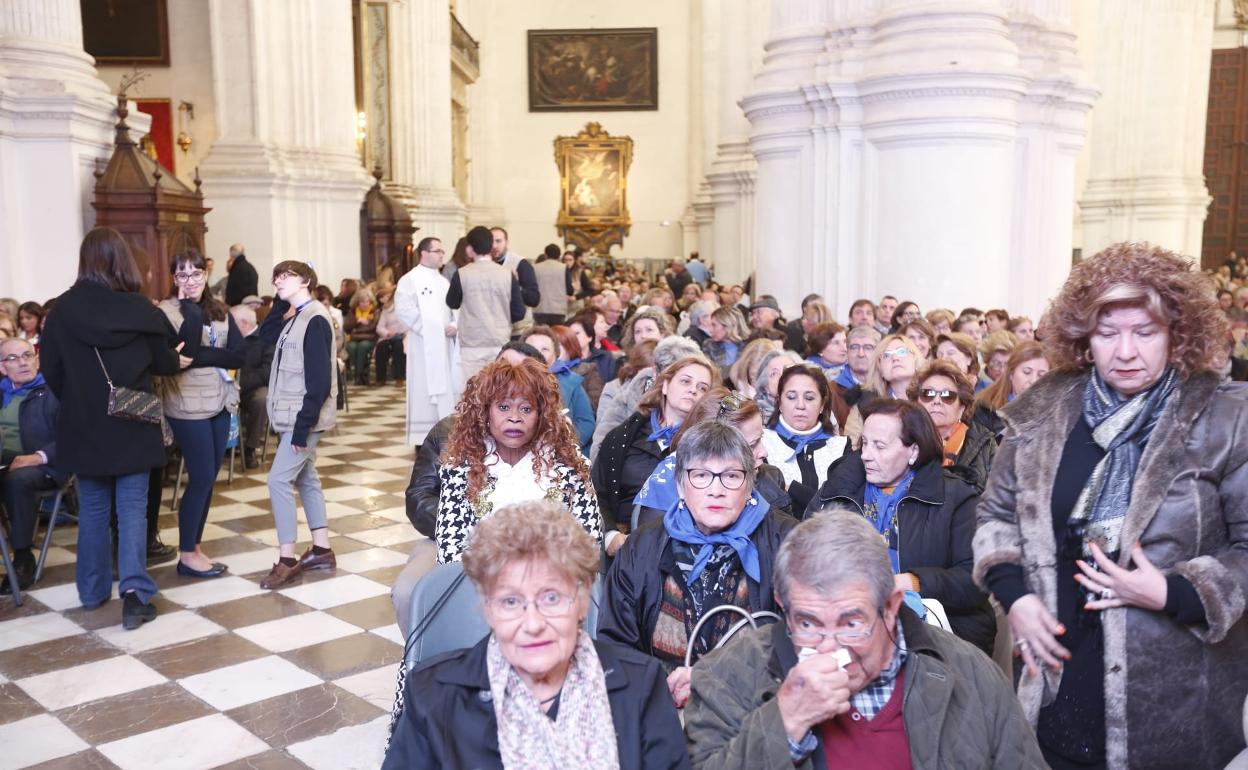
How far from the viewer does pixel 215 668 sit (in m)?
4.54

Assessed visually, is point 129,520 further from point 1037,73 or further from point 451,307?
point 1037,73

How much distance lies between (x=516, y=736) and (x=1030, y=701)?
1.18 m

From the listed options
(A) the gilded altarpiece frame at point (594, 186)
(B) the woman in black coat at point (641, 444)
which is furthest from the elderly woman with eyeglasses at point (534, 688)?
(A) the gilded altarpiece frame at point (594, 186)

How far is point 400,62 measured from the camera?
66.1 feet

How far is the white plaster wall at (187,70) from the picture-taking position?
616 inches

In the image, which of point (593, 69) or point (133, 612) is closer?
point (133, 612)

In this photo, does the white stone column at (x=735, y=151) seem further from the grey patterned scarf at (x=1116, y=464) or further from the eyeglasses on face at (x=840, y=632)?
the eyeglasses on face at (x=840, y=632)

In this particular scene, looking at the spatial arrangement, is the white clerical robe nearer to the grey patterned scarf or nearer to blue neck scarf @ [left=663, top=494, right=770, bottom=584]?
blue neck scarf @ [left=663, top=494, right=770, bottom=584]

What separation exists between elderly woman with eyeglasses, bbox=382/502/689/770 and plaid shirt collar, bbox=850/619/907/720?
0.36 m

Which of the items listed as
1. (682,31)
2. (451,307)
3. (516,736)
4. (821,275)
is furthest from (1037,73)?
(682,31)

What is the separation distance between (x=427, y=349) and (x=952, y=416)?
5.30 metres

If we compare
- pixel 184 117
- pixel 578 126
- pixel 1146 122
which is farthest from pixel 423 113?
pixel 1146 122

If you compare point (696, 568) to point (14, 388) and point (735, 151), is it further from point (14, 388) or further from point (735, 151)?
point (735, 151)

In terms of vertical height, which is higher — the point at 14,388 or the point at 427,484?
the point at 14,388
